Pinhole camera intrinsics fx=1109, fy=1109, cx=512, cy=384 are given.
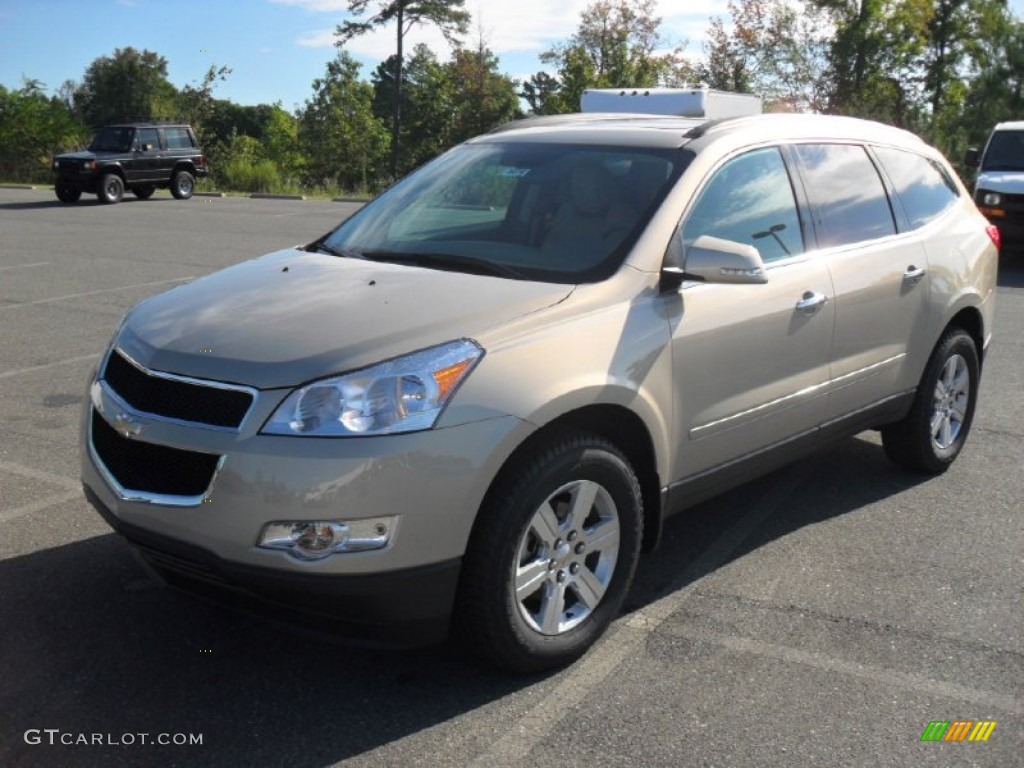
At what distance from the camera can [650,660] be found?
3.71 m

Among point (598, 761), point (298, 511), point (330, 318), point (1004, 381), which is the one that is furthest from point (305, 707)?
point (1004, 381)

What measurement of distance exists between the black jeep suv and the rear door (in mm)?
23232

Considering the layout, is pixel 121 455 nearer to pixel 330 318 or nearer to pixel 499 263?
pixel 330 318

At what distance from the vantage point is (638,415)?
147 inches

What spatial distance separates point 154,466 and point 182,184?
84.6 ft

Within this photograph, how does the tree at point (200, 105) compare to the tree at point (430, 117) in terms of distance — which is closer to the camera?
the tree at point (200, 105)

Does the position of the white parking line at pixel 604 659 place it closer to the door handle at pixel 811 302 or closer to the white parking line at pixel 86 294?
the door handle at pixel 811 302

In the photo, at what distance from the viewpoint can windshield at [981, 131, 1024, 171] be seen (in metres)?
15.9

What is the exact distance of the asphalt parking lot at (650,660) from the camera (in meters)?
3.19

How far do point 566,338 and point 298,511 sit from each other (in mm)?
1016

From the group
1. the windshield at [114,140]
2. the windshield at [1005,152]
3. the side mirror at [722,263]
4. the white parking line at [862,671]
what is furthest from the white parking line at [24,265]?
the windshield at [114,140]

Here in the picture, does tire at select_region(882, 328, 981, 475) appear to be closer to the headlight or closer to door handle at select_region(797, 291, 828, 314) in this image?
door handle at select_region(797, 291, 828, 314)

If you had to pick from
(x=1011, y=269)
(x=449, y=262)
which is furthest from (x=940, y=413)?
(x=1011, y=269)

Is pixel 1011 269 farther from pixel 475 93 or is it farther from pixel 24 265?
pixel 475 93
